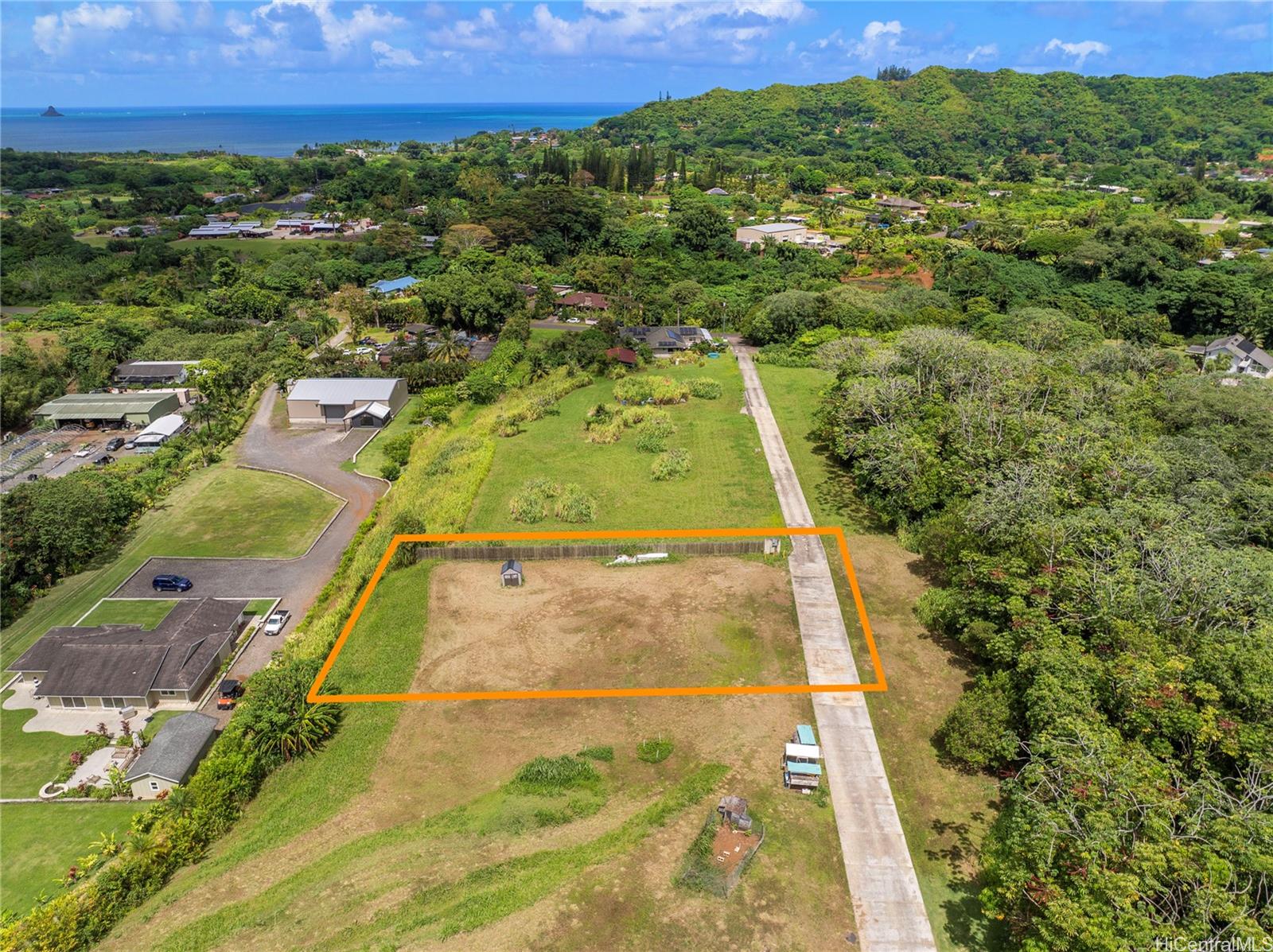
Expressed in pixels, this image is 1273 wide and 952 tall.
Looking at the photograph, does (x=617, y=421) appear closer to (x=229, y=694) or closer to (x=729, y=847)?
(x=229, y=694)

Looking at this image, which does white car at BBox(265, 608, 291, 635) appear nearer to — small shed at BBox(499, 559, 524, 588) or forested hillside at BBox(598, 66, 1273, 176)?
small shed at BBox(499, 559, 524, 588)

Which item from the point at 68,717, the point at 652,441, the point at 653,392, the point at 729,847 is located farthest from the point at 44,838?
the point at 653,392

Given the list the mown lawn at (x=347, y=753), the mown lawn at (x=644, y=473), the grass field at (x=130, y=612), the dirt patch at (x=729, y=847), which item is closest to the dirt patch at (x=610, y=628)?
the mown lawn at (x=347, y=753)

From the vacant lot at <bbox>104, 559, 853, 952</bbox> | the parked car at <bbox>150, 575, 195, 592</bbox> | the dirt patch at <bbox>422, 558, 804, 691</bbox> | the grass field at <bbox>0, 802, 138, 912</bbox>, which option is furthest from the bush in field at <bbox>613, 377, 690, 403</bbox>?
the grass field at <bbox>0, 802, 138, 912</bbox>

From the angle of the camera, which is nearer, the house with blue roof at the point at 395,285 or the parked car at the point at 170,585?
the parked car at the point at 170,585

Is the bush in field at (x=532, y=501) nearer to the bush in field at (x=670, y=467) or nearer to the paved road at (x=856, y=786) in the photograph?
the bush in field at (x=670, y=467)

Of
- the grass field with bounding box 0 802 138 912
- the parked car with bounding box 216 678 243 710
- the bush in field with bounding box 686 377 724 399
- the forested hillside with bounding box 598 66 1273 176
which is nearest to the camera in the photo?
the grass field with bounding box 0 802 138 912
